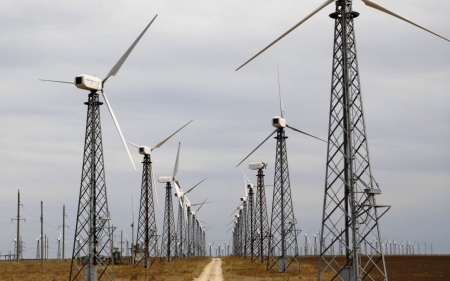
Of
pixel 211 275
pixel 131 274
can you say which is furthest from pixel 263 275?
pixel 131 274

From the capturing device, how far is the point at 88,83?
1818 inches

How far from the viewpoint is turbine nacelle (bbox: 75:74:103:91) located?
45719 mm

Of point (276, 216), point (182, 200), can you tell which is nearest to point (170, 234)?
point (182, 200)

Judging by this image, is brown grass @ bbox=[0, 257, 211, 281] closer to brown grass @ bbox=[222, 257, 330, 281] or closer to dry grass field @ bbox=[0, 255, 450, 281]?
dry grass field @ bbox=[0, 255, 450, 281]

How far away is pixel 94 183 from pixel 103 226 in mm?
3051

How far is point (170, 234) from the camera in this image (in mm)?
107312

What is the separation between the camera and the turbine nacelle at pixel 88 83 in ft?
150

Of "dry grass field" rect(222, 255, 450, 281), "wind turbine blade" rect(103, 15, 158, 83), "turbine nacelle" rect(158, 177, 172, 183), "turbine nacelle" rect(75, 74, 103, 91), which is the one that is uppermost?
"wind turbine blade" rect(103, 15, 158, 83)

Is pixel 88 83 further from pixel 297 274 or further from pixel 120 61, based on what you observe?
pixel 297 274

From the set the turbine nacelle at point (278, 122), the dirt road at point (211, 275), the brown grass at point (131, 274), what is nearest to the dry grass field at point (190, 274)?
the brown grass at point (131, 274)

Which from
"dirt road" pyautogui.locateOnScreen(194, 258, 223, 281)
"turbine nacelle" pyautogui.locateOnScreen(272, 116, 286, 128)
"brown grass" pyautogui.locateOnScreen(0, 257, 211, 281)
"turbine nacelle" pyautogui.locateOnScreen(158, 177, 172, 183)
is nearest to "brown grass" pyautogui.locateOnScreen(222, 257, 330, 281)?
"dirt road" pyautogui.locateOnScreen(194, 258, 223, 281)

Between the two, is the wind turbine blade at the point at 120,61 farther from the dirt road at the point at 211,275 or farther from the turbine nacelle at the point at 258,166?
the turbine nacelle at the point at 258,166

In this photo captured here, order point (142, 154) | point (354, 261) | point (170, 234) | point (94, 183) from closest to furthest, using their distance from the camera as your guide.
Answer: point (354, 261)
point (94, 183)
point (142, 154)
point (170, 234)

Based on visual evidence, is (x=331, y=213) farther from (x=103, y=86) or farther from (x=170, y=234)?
(x=170, y=234)
